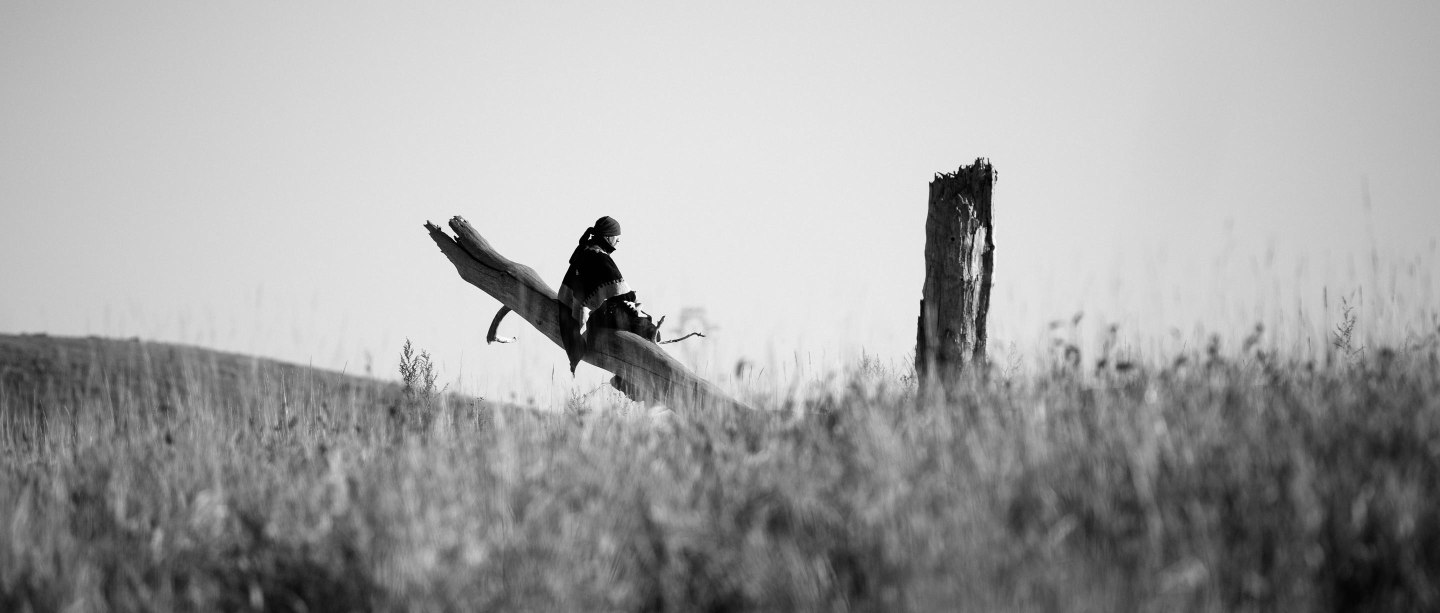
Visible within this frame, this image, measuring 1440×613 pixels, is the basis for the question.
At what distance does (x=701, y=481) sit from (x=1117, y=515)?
1.53 m

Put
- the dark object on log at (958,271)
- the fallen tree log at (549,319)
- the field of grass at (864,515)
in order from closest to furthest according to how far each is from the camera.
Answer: the field of grass at (864,515) < the dark object on log at (958,271) < the fallen tree log at (549,319)

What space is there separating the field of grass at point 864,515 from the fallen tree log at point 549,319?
258 centimetres

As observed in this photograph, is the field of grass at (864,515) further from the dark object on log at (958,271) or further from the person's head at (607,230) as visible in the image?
the person's head at (607,230)

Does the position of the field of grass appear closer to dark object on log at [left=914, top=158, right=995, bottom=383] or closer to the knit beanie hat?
dark object on log at [left=914, top=158, right=995, bottom=383]

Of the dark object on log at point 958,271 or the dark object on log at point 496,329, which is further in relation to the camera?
the dark object on log at point 496,329

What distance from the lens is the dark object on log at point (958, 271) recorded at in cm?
641

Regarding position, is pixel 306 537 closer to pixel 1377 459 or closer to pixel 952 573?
pixel 952 573

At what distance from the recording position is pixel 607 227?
25.2 feet

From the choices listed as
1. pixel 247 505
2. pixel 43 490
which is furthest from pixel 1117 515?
pixel 43 490

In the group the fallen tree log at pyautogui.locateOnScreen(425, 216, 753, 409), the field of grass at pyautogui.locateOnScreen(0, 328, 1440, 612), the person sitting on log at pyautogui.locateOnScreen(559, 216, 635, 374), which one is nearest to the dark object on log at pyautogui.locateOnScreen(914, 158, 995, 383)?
the fallen tree log at pyautogui.locateOnScreen(425, 216, 753, 409)

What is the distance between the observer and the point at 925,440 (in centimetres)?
379

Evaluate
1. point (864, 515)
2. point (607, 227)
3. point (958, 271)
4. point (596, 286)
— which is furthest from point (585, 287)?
point (864, 515)

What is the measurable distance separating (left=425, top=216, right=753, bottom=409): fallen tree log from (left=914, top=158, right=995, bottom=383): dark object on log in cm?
159

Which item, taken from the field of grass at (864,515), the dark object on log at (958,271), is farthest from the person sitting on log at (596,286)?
the field of grass at (864,515)
